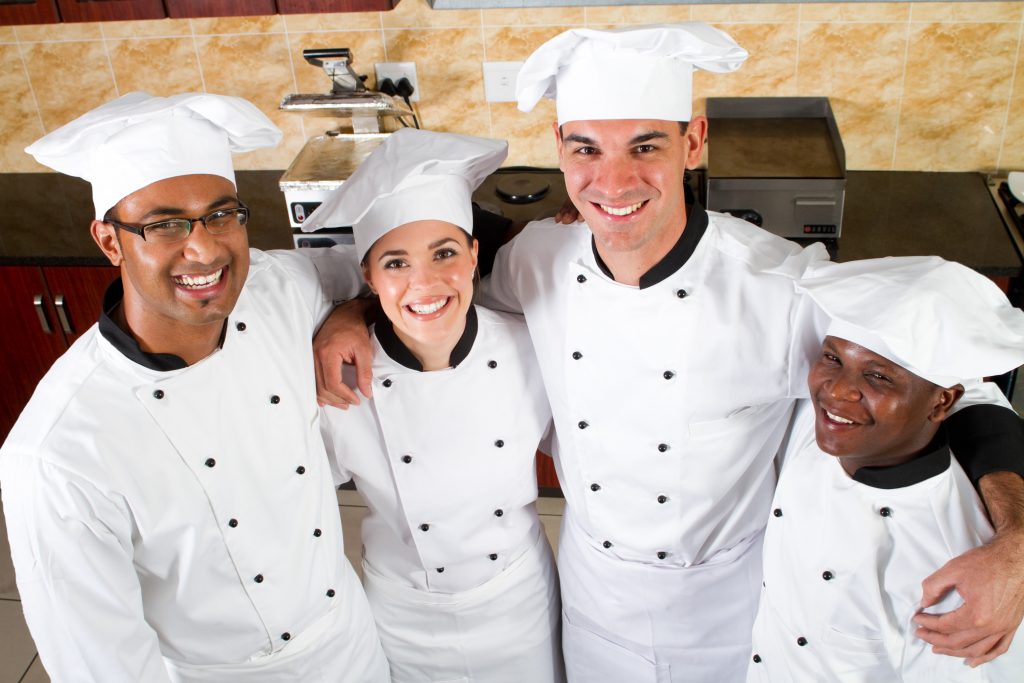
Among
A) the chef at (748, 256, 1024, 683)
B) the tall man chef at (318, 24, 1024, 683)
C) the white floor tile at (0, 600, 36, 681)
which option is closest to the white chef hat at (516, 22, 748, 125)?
the tall man chef at (318, 24, 1024, 683)

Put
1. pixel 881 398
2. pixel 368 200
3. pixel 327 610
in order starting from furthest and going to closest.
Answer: pixel 327 610, pixel 368 200, pixel 881 398

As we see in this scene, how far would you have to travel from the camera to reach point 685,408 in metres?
1.60

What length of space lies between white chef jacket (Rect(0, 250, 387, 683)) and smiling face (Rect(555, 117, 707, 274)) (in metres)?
0.55

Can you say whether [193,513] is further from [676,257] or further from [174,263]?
[676,257]

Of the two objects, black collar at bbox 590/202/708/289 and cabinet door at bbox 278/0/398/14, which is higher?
cabinet door at bbox 278/0/398/14

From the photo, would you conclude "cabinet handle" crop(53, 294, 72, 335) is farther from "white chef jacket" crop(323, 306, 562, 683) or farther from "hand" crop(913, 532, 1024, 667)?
"hand" crop(913, 532, 1024, 667)

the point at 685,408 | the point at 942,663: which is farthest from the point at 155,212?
the point at 942,663

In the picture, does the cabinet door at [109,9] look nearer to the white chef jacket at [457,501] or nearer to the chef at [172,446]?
the chef at [172,446]

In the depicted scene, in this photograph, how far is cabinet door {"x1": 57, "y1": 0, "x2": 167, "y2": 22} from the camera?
8.18 ft

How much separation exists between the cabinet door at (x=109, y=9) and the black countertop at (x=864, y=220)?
0.64m

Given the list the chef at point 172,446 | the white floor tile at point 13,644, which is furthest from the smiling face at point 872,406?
the white floor tile at point 13,644

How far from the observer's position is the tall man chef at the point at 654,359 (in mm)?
1487

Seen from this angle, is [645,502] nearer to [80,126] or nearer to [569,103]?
[569,103]

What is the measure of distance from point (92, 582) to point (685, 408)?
955 millimetres
